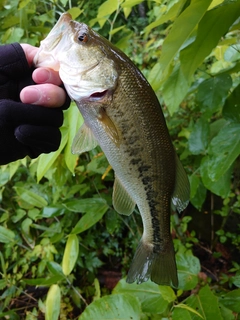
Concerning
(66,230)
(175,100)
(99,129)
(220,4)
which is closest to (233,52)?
(175,100)

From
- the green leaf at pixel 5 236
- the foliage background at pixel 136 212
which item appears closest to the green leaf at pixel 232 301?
the foliage background at pixel 136 212

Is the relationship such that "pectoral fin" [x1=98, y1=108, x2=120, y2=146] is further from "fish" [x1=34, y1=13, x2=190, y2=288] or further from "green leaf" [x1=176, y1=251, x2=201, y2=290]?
"green leaf" [x1=176, y1=251, x2=201, y2=290]

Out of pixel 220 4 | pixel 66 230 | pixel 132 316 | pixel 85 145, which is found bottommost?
pixel 66 230

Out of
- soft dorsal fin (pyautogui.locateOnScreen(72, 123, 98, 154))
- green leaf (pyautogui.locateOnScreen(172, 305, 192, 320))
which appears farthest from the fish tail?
soft dorsal fin (pyautogui.locateOnScreen(72, 123, 98, 154))

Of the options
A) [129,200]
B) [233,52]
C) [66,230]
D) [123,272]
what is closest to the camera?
[129,200]

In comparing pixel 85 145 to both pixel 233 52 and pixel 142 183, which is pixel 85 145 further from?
pixel 233 52

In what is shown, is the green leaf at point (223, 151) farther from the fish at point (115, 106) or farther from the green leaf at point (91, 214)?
the green leaf at point (91, 214)
